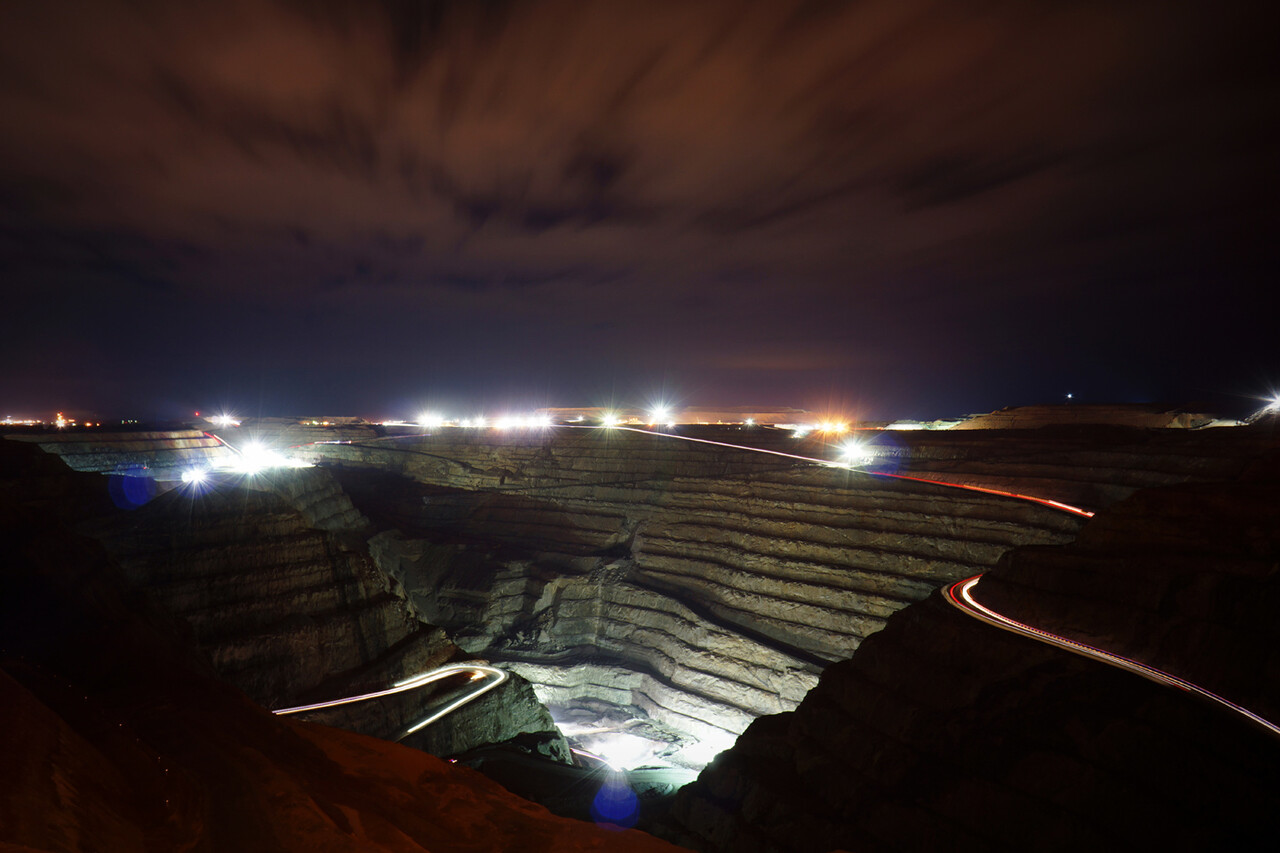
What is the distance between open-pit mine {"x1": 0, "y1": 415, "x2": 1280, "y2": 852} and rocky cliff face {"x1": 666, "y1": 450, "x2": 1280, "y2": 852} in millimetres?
63

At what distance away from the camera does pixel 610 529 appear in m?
38.5

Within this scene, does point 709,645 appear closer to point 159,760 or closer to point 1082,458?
point 1082,458

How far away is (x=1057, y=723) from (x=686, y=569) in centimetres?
2150

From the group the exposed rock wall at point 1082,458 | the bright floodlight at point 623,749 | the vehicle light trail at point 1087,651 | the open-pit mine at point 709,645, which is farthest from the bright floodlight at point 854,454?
the bright floodlight at point 623,749

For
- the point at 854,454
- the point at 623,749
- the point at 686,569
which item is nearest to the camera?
the point at 623,749

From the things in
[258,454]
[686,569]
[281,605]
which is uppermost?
[258,454]

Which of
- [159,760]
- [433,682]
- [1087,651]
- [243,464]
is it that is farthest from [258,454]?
[1087,651]

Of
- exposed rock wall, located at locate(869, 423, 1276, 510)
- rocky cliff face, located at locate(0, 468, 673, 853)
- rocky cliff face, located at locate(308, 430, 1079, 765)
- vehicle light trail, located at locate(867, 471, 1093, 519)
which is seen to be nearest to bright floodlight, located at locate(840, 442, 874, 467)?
exposed rock wall, located at locate(869, 423, 1276, 510)

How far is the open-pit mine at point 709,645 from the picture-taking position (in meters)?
9.27

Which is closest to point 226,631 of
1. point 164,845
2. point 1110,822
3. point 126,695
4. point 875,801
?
point 126,695

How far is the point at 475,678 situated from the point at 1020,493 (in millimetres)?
26608

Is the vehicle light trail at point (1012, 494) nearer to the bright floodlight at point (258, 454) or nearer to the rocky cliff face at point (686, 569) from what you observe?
the rocky cliff face at point (686, 569)

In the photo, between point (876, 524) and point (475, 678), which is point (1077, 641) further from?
point (475, 678)

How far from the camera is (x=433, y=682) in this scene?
20375mm
